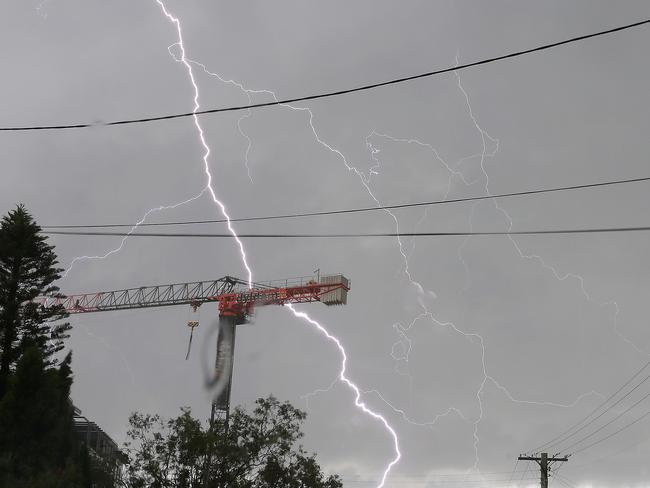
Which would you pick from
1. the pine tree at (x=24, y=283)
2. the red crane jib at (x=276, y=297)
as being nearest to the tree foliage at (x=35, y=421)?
the pine tree at (x=24, y=283)

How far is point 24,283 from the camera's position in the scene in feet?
144

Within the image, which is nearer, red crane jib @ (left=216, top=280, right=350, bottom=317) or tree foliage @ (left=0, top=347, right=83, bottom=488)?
tree foliage @ (left=0, top=347, right=83, bottom=488)

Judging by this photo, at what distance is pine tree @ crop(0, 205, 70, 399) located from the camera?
4254cm

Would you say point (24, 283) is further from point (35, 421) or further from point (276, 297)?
point (276, 297)

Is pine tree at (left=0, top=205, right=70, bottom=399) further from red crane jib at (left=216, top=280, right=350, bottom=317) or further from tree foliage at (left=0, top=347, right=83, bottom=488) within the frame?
red crane jib at (left=216, top=280, right=350, bottom=317)

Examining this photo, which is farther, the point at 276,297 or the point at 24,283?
the point at 276,297

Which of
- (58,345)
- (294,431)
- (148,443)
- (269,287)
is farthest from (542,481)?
(269,287)

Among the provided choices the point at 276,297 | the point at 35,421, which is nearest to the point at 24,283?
the point at 35,421

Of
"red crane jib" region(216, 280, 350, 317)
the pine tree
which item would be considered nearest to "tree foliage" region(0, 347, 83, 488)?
the pine tree

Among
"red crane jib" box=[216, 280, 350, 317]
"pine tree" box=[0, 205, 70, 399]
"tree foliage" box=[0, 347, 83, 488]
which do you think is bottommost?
"tree foliage" box=[0, 347, 83, 488]

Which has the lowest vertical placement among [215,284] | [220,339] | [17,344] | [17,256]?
[17,344]

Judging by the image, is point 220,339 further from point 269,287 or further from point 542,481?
point 542,481

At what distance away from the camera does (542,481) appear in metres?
43.6

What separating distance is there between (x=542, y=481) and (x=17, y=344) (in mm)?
28476
